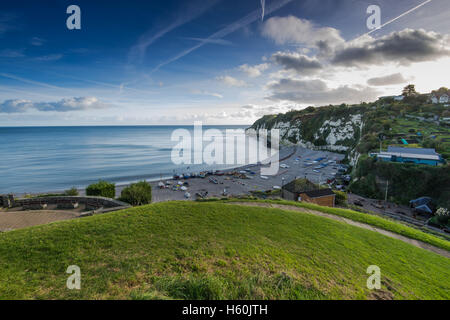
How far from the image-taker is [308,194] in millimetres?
24219

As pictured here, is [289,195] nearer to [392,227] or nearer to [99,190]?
[392,227]

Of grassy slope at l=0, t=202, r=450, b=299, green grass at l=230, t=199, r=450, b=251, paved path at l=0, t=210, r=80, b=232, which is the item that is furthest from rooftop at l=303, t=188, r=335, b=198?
paved path at l=0, t=210, r=80, b=232

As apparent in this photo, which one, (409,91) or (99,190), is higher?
(409,91)

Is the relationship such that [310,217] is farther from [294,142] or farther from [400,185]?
[294,142]

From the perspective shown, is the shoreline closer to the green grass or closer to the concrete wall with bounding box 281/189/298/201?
the concrete wall with bounding box 281/189/298/201

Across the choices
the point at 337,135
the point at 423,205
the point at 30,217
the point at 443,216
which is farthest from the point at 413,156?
the point at 30,217

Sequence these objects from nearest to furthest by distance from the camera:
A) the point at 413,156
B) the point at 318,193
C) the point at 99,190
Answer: the point at 99,190, the point at 318,193, the point at 413,156

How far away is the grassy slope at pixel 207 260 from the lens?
16.9 ft

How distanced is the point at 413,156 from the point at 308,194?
95.3ft

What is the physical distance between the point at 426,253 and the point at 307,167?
178 ft

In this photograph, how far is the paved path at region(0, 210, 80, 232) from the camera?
13.0 m

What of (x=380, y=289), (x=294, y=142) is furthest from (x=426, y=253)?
(x=294, y=142)

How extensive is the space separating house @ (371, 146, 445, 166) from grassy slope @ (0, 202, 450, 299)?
35.6m

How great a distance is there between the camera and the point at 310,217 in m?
12.0
